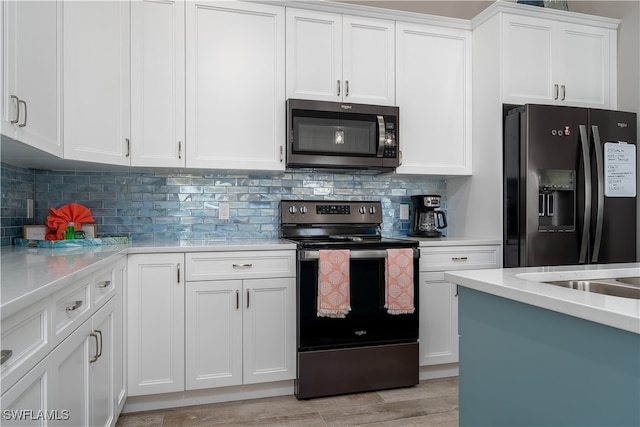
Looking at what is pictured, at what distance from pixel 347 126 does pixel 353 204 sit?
574mm

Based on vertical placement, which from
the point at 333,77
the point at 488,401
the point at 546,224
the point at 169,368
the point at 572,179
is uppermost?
the point at 333,77

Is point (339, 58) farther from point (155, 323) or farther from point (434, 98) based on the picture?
point (155, 323)

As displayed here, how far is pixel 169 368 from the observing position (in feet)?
7.57

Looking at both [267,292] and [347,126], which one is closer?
[267,292]

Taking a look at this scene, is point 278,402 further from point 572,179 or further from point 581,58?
point 581,58

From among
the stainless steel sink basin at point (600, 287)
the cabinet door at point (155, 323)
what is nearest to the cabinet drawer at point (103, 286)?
the cabinet door at point (155, 323)

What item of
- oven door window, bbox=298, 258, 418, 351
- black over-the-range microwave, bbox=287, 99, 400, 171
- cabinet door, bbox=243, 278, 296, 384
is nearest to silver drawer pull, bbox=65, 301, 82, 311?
cabinet door, bbox=243, 278, 296, 384

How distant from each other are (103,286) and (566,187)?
106 inches

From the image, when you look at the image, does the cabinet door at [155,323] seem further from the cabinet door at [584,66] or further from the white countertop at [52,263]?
the cabinet door at [584,66]

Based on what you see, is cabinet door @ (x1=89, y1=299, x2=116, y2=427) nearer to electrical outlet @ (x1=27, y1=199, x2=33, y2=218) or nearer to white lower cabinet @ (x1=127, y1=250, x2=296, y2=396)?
white lower cabinet @ (x1=127, y1=250, x2=296, y2=396)

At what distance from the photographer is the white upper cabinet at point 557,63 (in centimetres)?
286


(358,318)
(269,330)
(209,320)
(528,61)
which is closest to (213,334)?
(209,320)

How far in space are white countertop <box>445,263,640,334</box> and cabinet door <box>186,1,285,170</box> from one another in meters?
1.69

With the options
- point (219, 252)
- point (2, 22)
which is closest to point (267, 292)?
point (219, 252)
